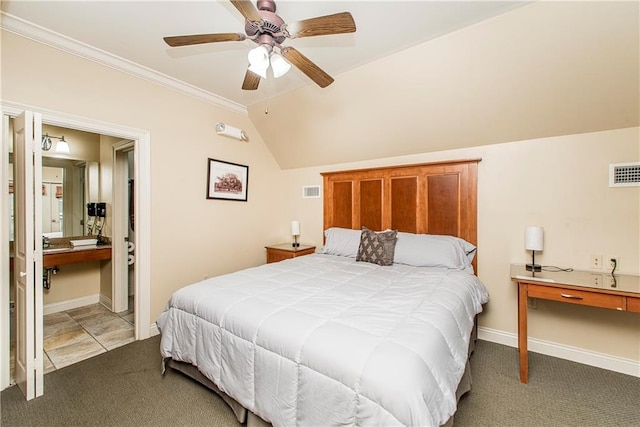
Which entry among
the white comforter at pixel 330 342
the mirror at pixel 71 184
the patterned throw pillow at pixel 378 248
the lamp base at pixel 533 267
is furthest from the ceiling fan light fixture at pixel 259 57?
the mirror at pixel 71 184

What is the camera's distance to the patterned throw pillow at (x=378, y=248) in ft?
9.31

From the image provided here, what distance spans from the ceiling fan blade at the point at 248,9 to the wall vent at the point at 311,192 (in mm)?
2680

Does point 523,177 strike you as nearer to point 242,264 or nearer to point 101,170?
point 242,264

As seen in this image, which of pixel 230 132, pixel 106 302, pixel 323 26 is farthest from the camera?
pixel 106 302

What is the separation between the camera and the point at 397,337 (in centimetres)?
128

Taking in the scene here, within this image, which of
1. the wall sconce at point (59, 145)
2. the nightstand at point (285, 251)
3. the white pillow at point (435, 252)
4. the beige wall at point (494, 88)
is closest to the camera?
the beige wall at point (494, 88)

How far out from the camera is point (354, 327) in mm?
1380

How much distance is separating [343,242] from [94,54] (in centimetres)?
294

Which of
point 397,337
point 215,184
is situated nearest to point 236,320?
point 397,337

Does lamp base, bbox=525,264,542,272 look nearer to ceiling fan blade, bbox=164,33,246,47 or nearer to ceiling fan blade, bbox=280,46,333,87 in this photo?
ceiling fan blade, bbox=280,46,333,87

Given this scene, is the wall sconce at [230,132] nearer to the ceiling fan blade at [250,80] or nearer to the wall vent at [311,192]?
the wall vent at [311,192]

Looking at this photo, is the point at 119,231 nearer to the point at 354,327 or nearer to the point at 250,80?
the point at 250,80

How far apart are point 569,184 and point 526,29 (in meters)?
1.36

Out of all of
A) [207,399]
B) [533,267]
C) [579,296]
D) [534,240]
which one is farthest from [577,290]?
[207,399]
